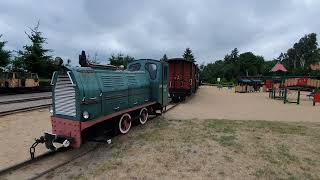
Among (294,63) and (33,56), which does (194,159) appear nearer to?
(33,56)

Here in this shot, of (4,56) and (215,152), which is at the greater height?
(4,56)

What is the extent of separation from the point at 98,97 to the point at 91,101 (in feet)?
1.33

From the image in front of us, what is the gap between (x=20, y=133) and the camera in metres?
10.2

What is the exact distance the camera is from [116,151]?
8422 millimetres

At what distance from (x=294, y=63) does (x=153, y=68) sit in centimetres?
7405

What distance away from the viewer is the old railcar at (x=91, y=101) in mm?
7945

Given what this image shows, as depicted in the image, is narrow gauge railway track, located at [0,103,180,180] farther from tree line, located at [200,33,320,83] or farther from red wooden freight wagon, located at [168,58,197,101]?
tree line, located at [200,33,320,83]

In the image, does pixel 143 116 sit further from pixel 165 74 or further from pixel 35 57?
pixel 35 57

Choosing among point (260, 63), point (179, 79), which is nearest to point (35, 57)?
point (179, 79)

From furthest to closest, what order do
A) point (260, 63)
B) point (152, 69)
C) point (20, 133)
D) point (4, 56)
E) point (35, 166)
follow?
point (260, 63)
point (4, 56)
point (152, 69)
point (20, 133)
point (35, 166)

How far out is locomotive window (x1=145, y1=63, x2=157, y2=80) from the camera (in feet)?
42.9

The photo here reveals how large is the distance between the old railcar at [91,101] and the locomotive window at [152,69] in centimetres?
82

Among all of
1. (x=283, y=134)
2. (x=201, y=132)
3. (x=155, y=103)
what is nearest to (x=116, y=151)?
(x=201, y=132)

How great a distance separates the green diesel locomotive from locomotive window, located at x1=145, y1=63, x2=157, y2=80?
0.75m
